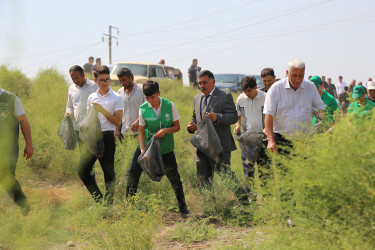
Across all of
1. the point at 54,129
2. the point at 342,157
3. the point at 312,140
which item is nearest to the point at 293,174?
the point at 312,140

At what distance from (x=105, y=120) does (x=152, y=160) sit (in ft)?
2.75

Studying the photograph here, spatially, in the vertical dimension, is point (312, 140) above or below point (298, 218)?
above

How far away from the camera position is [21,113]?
5.32 m

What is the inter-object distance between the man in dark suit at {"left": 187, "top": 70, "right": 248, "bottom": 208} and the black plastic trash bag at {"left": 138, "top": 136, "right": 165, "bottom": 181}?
19.9 inches

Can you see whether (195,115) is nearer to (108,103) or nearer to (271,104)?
(108,103)

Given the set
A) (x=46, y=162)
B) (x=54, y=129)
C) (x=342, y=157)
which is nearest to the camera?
(x=342, y=157)

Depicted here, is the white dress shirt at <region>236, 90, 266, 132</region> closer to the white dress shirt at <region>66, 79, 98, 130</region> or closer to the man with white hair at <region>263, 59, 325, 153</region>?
the man with white hair at <region>263, 59, 325, 153</region>

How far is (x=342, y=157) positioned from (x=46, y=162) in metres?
8.41

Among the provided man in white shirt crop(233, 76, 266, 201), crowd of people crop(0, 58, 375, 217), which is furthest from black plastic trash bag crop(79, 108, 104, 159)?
man in white shirt crop(233, 76, 266, 201)

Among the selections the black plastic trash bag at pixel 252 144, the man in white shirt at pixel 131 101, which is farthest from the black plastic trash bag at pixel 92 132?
the black plastic trash bag at pixel 252 144

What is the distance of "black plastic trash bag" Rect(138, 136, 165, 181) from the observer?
5.88 metres

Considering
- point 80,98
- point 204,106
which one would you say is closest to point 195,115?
point 204,106

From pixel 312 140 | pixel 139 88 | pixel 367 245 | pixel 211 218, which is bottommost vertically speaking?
pixel 211 218

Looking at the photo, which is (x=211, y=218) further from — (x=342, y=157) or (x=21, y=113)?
(x=342, y=157)
